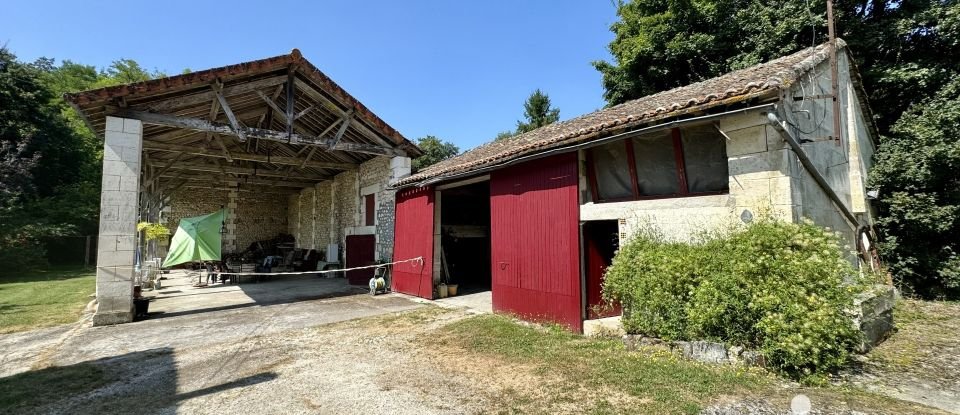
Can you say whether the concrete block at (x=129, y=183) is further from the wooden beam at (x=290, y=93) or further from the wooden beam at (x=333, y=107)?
the wooden beam at (x=333, y=107)

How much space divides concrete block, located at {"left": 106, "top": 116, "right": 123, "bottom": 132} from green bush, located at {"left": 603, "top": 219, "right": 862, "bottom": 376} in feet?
30.5

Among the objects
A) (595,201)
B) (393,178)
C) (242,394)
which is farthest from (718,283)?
(393,178)

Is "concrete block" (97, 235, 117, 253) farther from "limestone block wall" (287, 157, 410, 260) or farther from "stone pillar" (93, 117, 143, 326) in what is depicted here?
"limestone block wall" (287, 157, 410, 260)

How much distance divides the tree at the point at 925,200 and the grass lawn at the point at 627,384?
8254 millimetres

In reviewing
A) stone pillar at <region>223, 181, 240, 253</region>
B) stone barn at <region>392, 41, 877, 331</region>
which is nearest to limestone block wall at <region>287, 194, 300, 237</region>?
stone pillar at <region>223, 181, 240, 253</region>

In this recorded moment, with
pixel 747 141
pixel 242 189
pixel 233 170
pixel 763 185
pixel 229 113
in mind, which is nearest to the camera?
pixel 763 185

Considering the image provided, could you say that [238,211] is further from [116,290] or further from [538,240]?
[538,240]

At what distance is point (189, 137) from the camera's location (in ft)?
37.0

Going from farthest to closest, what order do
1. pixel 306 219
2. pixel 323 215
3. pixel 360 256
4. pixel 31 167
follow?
1. pixel 306 219
2. pixel 31 167
3. pixel 323 215
4. pixel 360 256

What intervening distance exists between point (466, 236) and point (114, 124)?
8015 mm

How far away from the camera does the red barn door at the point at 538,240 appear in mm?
6133

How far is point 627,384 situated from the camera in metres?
3.75

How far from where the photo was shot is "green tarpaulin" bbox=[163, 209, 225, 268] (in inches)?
436

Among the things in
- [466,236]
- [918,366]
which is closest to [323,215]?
[466,236]
